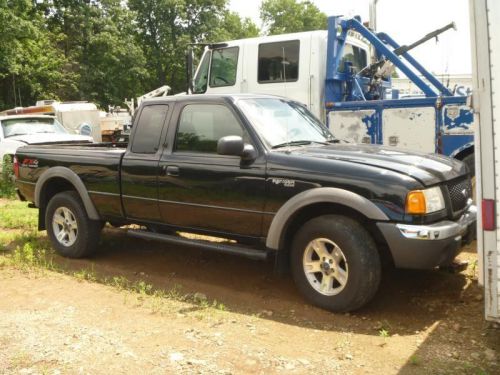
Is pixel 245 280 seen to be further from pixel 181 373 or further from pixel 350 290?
pixel 181 373

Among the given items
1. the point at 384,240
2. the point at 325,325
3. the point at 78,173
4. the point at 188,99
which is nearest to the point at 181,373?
the point at 325,325

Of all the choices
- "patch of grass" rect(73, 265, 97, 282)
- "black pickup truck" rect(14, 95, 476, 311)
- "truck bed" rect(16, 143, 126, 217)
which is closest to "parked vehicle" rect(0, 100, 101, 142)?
"truck bed" rect(16, 143, 126, 217)

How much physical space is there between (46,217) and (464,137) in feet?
16.9

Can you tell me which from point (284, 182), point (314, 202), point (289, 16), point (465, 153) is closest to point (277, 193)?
point (284, 182)

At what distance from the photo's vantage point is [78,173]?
19.6 ft

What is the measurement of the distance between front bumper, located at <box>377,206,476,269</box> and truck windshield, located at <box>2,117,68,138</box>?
10.2m

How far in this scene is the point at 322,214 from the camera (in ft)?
14.6

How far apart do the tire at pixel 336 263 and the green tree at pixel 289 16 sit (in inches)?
2088

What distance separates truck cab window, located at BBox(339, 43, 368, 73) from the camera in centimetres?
855

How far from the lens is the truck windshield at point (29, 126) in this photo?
39.5ft

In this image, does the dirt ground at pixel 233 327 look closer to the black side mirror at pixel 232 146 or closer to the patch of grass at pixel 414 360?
the patch of grass at pixel 414 360

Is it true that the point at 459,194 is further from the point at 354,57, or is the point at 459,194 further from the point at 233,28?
the point at 233,28

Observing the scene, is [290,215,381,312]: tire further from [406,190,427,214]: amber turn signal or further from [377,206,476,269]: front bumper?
[406,190,427,214]: amber turn signal

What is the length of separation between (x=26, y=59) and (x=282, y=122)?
24357 millimetres
